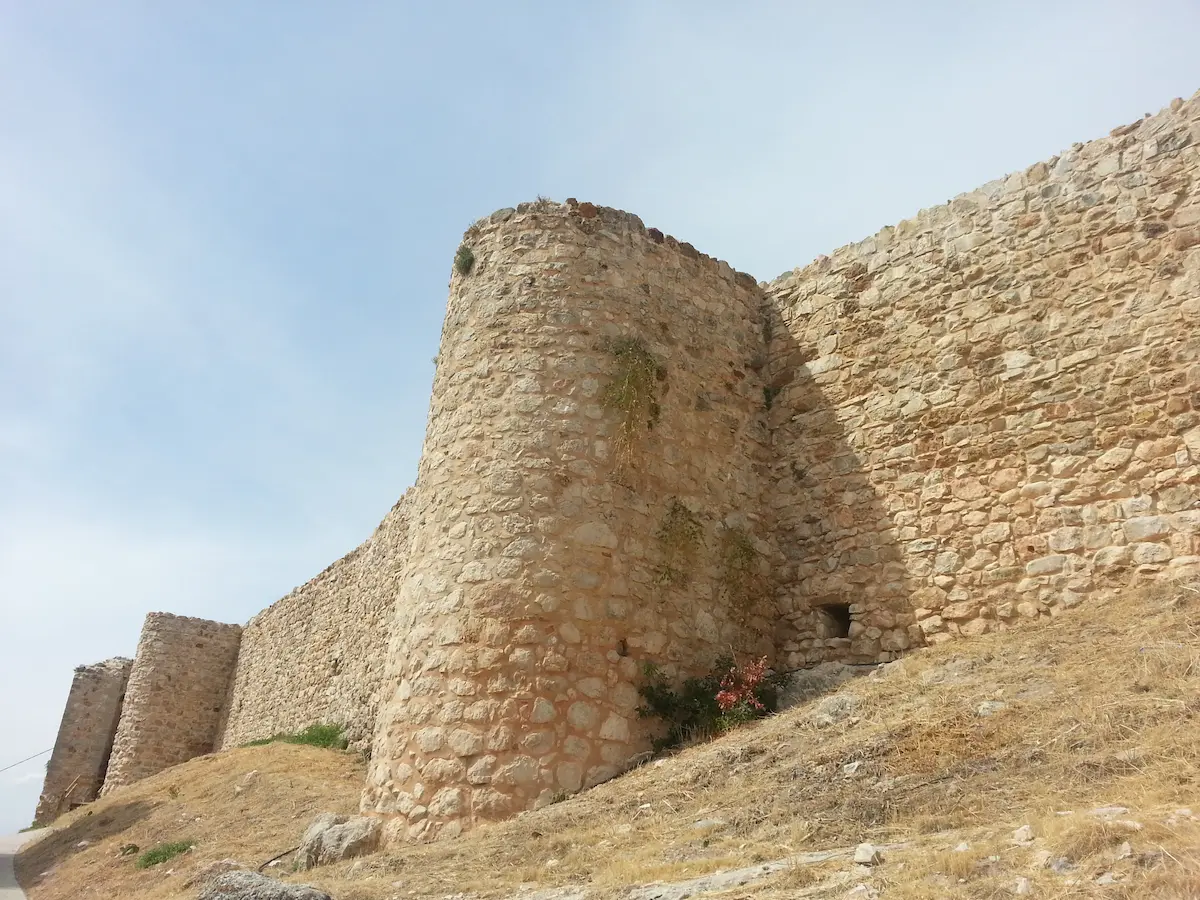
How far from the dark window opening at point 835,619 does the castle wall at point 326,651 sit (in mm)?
7727

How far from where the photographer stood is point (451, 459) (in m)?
8.34

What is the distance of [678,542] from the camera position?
27.2 feet

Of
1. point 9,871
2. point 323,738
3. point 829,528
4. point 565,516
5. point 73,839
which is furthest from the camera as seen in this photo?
point 323,738

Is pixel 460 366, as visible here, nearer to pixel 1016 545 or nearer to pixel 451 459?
pixel 451 459

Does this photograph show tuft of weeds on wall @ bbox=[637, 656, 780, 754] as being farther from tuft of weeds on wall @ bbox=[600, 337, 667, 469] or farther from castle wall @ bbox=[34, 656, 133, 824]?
castle wall @ bbox=[34, 656, 133, 824]

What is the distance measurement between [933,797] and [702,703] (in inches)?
134

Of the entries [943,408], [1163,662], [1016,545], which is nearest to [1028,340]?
[943,408]

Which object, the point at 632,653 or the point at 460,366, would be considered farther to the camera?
the point at 460,366

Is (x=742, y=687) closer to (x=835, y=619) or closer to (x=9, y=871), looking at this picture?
(x=835, y=619)

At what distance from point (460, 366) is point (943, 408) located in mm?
4624

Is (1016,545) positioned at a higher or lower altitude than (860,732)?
higher

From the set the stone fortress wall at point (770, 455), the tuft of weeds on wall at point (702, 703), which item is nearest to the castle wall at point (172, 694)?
the stone fortress wall at point (770, 455)

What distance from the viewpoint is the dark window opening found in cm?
870

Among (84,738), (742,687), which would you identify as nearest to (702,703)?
(742,687)
